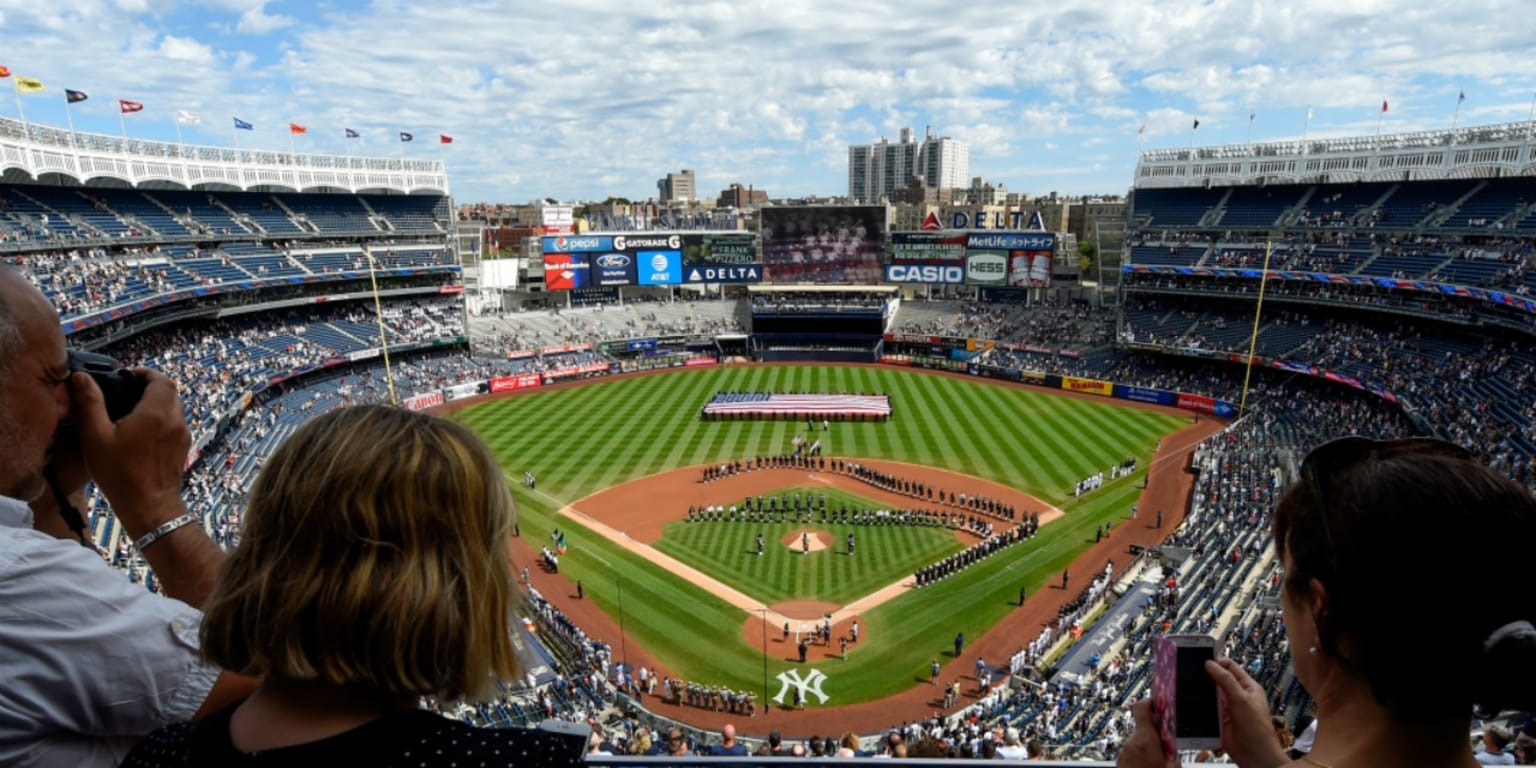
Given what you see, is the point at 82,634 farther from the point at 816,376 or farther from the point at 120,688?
the point at 816,376

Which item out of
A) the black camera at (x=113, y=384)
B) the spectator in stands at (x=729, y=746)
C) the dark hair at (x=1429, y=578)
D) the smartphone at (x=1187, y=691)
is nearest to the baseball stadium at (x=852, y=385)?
the dark hair at (x=1429, y=578)

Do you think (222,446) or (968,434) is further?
(968,434)

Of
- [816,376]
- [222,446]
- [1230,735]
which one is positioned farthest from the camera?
[816,376]

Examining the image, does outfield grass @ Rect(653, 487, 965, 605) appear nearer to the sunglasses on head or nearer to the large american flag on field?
the large american flag on field

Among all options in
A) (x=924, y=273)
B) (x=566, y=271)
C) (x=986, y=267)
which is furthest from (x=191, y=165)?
(x=986, y=267)

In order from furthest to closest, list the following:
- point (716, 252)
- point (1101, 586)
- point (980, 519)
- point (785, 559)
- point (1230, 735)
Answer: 1. point (716, 252)
2. point (980, 519)
3. point (785, 559)
4. point (1101, 586)
5. point (1230, 735)

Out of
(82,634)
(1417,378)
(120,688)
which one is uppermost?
(82,634)

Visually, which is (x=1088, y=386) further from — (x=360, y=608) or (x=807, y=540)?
(x=360, y=608)

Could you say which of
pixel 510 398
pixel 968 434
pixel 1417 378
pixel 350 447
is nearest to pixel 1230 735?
pixel 350 447
